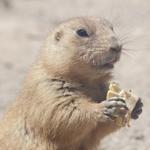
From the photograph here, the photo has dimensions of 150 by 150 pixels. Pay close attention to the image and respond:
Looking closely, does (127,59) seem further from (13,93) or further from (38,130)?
(38,130)

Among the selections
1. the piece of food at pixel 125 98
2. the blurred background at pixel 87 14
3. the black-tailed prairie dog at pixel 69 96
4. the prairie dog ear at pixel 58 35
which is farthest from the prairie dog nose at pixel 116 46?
the blurred background at pixel 87 14

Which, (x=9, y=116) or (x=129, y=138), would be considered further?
(x=129, y=138)

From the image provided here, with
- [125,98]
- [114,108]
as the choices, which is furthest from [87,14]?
[114,108]

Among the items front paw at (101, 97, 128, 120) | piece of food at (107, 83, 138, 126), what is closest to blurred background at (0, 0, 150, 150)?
piece of food at (107, 83, 138, 126)

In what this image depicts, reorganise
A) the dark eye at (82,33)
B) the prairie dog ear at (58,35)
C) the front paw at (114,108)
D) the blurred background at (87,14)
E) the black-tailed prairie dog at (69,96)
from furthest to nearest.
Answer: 1. the blurred background at (87,14)
2. the prairie dog ear at (58,35)
3. the dark eye at (82,33)
4. the black-tailed prairie dog at (69,96)
5. the front paw at (114,108)

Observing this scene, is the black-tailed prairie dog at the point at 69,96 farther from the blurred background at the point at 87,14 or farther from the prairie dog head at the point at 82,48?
the blurred background at the point at 87,14

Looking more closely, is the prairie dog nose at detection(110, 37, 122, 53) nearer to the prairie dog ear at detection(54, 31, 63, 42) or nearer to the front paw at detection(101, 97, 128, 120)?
the front paw at detection(101, 97, 128, 120)

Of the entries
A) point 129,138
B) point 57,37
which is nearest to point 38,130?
point 57,37

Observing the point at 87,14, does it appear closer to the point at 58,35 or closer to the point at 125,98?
the point at 58,35
